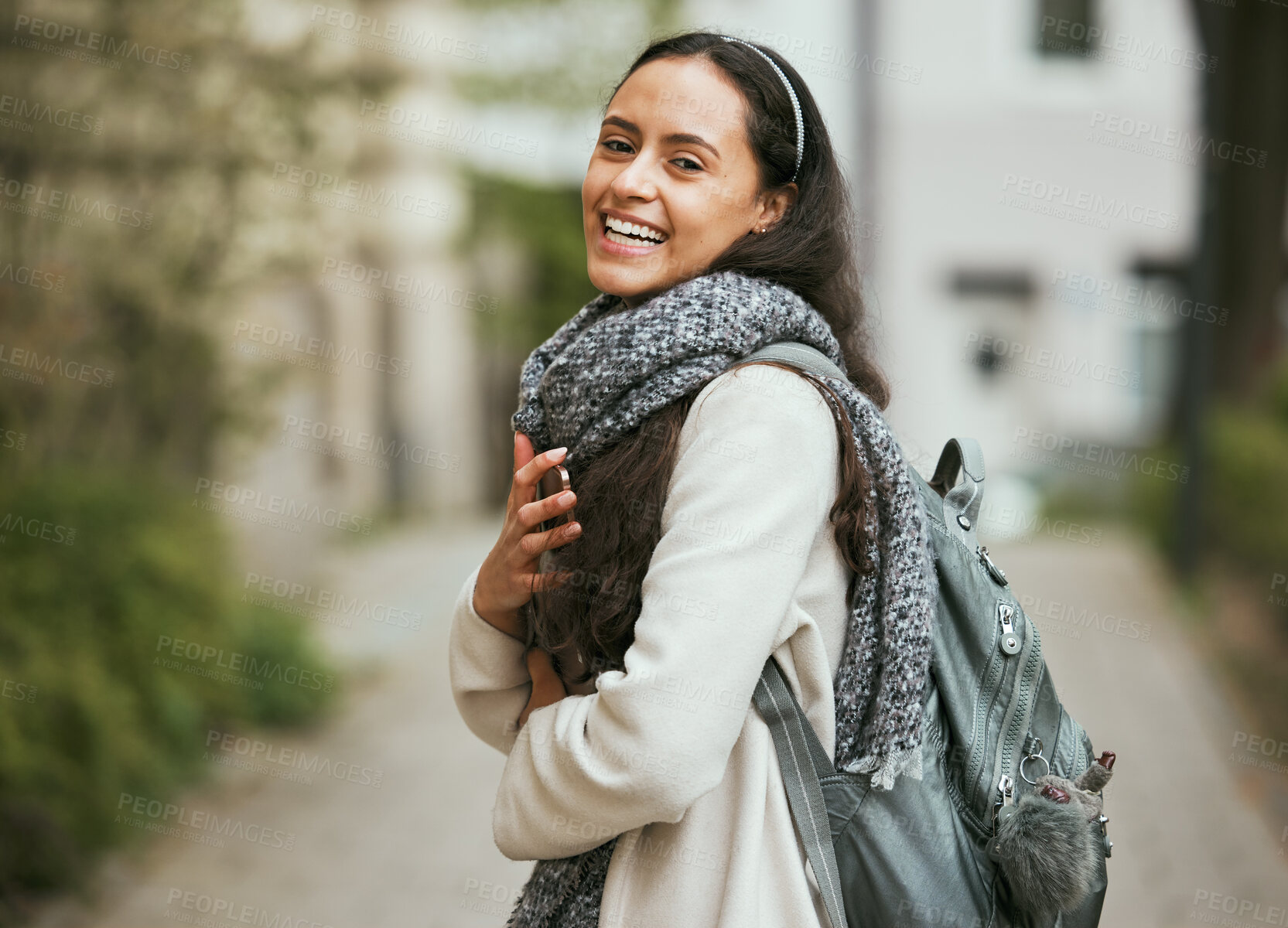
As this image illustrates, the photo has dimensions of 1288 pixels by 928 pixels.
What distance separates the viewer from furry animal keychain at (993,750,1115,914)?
1.50 meters

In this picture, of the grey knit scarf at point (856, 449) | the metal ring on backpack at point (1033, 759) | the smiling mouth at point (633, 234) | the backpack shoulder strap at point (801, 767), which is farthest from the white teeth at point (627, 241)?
the metal ring on backpack at point (1033, 759)

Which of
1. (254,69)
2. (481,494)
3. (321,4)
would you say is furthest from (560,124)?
(254,69)

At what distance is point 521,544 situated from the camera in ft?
5.57

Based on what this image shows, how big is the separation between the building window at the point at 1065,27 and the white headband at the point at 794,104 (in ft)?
61.3

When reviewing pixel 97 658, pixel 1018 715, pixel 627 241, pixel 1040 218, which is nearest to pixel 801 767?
pixel 1018 715

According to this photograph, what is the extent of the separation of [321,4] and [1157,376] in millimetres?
15653

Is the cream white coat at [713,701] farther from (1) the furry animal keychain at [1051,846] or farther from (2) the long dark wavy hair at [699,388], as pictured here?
(1) the furry animal keychain at [1051,846]

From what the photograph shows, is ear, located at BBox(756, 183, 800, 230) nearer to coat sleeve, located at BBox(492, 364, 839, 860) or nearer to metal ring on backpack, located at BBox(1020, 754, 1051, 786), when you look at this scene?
coat sleeve, located at BBox(492, 364, 839, 860)

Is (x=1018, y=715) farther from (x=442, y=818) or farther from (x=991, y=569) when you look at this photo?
(x=442, y=818)

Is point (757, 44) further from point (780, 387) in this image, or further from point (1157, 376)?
point (1157, 376)

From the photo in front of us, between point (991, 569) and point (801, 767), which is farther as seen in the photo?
point (991, 569)

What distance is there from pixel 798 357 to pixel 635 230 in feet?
1.09

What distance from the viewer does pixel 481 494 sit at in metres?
16.6

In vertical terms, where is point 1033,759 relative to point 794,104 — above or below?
below
